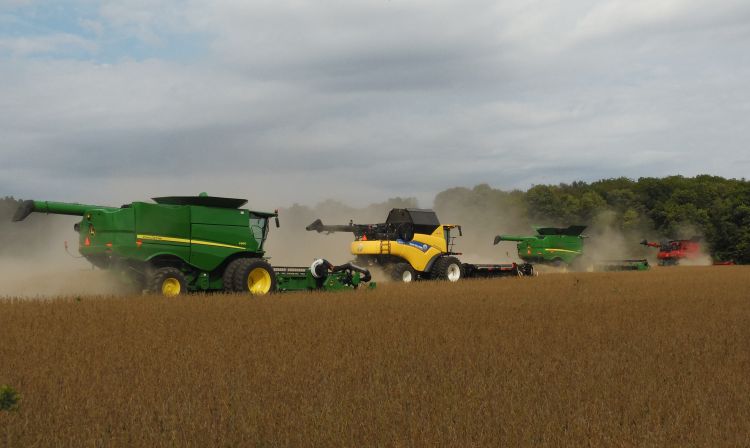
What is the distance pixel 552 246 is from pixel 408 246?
14775 millimetres

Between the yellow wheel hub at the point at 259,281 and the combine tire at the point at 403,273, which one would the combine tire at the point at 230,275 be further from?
the combine tire at the point at 403,273

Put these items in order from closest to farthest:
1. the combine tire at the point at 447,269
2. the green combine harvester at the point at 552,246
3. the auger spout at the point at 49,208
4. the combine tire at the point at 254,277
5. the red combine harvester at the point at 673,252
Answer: the auger spout at the point at 49,208, the combine tire at the point at 254,277, the combine tire at the point at 447,269, the green combine harvester at the point at 552,246, the red combine harvester at the point at 673,252

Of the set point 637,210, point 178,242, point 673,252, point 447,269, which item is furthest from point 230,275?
point 637,210

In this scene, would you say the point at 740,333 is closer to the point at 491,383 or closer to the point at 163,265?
the point at 491,383

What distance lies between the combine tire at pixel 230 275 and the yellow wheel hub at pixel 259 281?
45 centimetres

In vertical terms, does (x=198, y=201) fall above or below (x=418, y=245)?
above

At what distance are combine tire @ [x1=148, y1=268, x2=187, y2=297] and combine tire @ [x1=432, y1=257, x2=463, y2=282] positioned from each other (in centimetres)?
1117

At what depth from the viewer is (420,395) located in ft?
23.4

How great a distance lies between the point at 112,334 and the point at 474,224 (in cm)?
6535

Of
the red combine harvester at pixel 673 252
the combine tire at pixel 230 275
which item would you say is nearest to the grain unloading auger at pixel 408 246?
the combine tire at pixel 230 275

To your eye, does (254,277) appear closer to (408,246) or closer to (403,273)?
(403,273)

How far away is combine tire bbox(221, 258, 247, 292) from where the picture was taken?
18469 mm

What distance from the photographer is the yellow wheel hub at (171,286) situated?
56.4 ft

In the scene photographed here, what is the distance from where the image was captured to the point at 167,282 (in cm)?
1733
